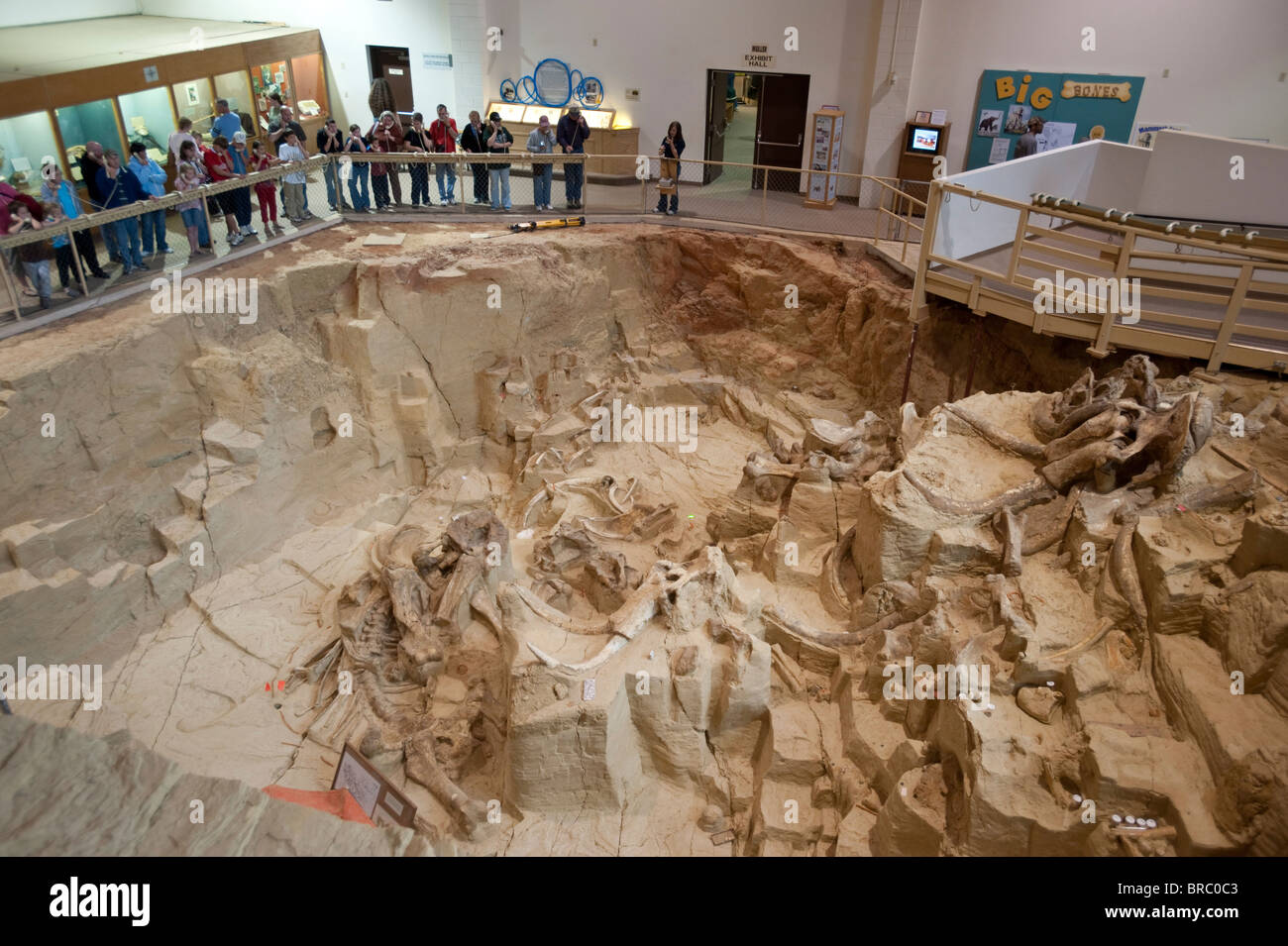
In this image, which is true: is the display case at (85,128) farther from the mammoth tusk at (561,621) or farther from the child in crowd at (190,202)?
the mammoth tusk at (561,621)

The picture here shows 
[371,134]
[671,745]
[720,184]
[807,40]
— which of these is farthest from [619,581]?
[807,40]

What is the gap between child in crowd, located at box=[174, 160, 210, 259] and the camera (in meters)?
11.2

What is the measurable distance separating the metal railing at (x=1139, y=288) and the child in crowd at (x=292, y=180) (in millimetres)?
8749

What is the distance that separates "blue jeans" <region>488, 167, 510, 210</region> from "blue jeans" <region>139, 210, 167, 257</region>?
16.6 ft

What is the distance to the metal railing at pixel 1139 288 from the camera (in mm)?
8992

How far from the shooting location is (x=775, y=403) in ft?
45.7

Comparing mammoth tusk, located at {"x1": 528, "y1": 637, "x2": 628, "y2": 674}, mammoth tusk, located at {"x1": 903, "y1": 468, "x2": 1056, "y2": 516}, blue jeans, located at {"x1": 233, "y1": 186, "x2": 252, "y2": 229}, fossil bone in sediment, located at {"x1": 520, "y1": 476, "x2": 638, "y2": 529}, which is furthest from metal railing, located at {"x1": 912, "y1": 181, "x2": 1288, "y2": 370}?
blue jeans, located at {"x1": 233, "y1": 186, "x2": 252, "y2": 229}

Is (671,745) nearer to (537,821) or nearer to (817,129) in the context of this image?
(537,821)

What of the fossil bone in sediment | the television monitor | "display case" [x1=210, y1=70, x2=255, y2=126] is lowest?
the fossil bone in sediment

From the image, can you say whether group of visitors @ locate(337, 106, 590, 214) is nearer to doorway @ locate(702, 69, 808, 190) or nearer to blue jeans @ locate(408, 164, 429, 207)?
blue jeans @ locate(408, 164, 429, 207)

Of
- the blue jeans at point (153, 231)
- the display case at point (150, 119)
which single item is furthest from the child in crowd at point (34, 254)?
the display case at point (150, 119)

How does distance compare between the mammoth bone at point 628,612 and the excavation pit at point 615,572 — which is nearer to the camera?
the excavation pit at point 615,572

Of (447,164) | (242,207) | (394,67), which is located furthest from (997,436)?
(394,67)

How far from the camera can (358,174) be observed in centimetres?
1406
